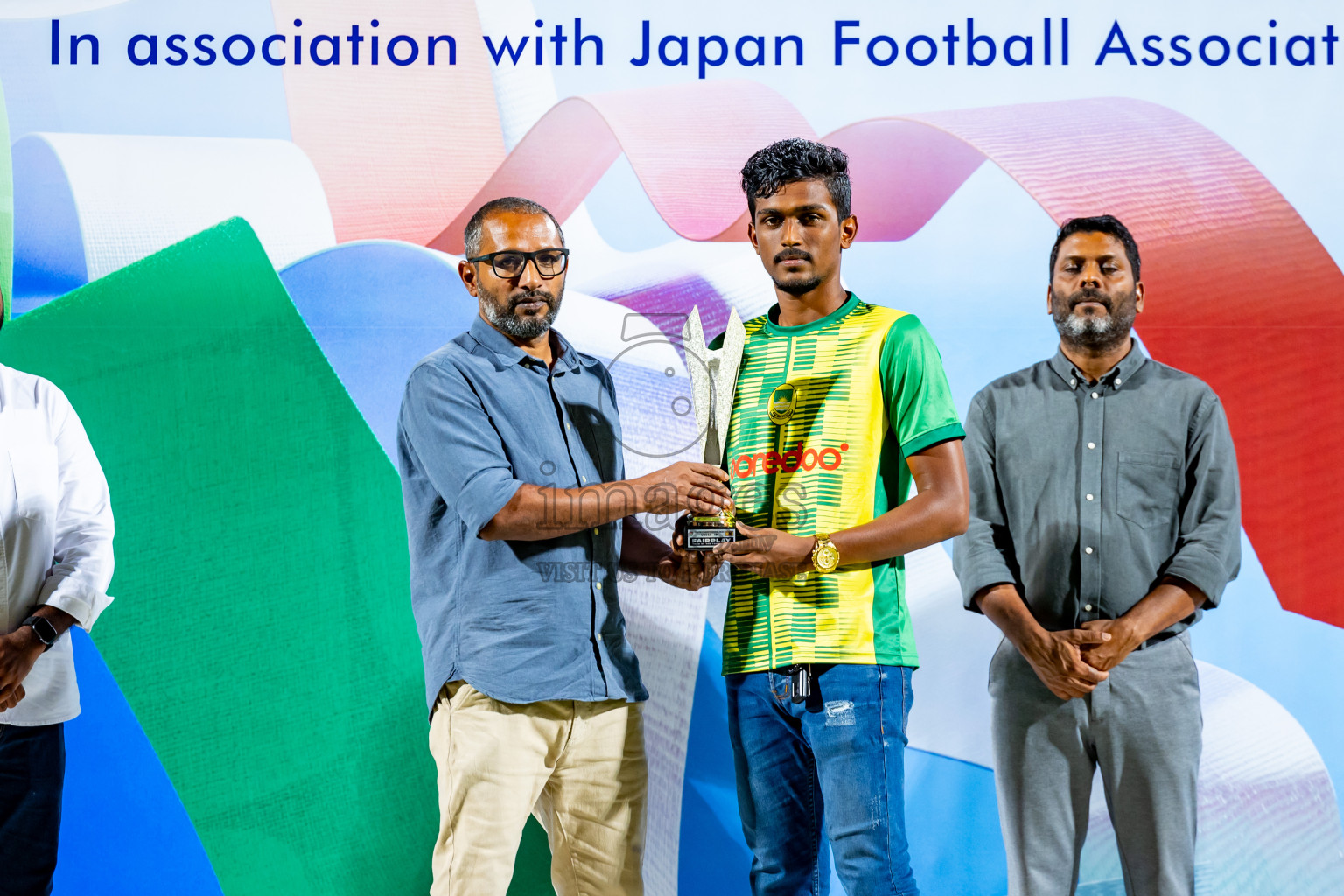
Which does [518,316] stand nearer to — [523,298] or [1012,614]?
[523,298]

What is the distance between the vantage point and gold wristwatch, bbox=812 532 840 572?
94.7 inches

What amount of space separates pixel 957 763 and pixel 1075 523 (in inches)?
35.8

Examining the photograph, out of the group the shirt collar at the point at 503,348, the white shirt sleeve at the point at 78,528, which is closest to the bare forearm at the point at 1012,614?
the shirt collar at the point at 503,348

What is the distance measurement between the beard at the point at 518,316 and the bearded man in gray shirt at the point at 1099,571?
44.9 inches

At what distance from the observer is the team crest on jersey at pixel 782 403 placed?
101 inches

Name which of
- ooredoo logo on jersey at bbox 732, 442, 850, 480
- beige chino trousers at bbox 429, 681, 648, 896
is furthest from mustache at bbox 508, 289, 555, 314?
beige chino trousers at bbox 429, 681, 648, 896

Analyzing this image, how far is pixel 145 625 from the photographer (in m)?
3.26

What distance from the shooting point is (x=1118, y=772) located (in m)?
2.67

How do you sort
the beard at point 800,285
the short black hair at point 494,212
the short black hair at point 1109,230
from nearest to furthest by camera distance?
1. the beard at point 800,285
2. the short black hair at point 494,212
3. the short black hair at point 1109,230

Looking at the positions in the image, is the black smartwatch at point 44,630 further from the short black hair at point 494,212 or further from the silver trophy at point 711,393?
the silver trophy at point 711,393

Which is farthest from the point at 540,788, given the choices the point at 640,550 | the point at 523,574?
the point at 640,550

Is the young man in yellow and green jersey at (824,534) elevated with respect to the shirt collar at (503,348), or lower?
lower

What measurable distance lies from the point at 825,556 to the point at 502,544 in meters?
0.72

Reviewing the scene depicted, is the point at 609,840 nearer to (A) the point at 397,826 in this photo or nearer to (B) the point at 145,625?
(A) the point at 397,826
